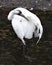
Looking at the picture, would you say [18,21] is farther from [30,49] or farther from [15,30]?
[30,49]

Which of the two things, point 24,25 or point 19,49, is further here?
point 19,49

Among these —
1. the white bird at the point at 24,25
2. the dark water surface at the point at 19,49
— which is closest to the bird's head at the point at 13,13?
the white bird at the point at 24,25

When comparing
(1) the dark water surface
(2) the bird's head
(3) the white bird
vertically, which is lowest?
(1) the dark water surface

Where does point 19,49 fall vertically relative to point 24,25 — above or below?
below

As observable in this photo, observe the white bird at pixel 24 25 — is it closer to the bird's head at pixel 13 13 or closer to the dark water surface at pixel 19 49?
the bird's head at pixel 13 13

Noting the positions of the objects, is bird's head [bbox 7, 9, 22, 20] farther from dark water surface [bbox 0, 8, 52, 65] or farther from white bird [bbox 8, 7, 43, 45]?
dark water surface [bbox 0, 8, 52, 65]

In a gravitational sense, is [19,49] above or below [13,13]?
below

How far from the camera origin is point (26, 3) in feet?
9.29

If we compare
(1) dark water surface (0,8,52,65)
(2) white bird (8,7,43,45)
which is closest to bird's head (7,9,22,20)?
(2) white bird (8,7,43,45)

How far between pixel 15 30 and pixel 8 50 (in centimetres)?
21

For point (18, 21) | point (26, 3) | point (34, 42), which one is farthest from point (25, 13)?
point (26, 3)

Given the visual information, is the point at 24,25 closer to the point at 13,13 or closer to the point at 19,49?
the point at 13,13

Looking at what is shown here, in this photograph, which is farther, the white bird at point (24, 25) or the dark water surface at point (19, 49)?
the dark water surface at point (19, 49)

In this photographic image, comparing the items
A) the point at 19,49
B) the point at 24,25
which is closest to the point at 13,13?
the point at 24,25
